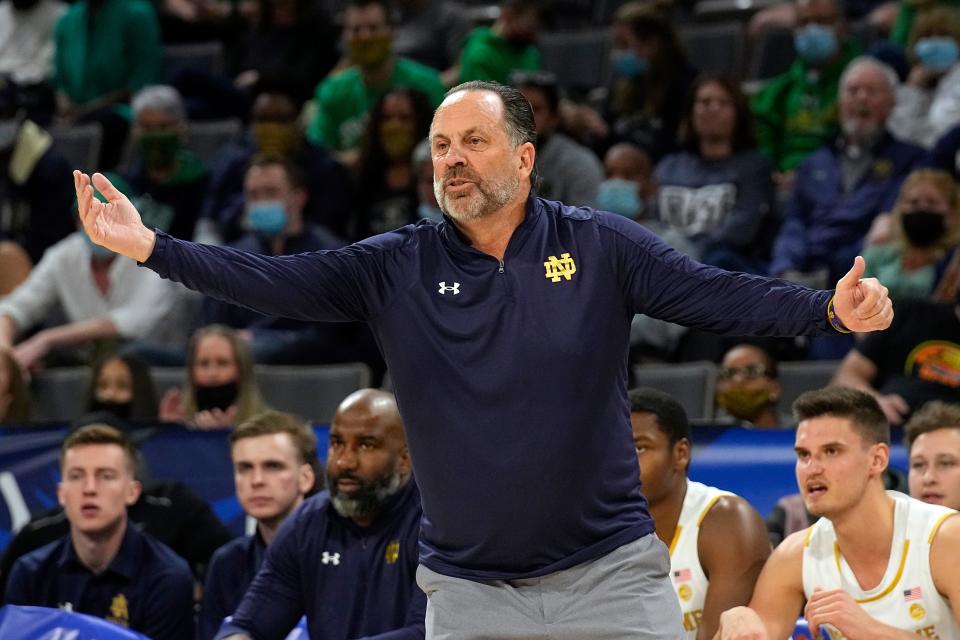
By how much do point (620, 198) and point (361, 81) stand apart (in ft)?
7.46

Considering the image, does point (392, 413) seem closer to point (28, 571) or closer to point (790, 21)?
point (28, 571)

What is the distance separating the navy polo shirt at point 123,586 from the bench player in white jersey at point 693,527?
1.78 meters

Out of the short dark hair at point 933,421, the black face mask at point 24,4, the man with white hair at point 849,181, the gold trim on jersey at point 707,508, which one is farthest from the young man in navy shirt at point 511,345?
the black face mask at point 24,4

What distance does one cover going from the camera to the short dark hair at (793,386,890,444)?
445 cm

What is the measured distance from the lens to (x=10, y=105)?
33.8ft

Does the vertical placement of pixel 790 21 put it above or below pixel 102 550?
above

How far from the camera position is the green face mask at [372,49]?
377 inches

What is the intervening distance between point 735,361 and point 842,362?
54 centimetres

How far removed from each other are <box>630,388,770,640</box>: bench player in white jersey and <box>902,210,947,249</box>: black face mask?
9.19 ft

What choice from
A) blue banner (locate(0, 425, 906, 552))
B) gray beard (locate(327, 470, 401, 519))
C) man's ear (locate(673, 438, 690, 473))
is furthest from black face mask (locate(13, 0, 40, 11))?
man's ear (locate(673, 438, 690, 473))

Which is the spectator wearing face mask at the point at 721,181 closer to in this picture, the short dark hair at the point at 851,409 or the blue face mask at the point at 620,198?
the blue face mask at the point at 620,198

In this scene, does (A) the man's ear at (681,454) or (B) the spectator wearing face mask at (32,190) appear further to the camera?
(B) the spectator wearing face mask at (32,190)

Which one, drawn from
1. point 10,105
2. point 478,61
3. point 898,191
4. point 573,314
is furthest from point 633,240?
point 10,105

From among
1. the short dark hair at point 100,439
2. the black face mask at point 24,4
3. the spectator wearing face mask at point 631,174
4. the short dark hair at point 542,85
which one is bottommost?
the short dark hair at point 100,439
